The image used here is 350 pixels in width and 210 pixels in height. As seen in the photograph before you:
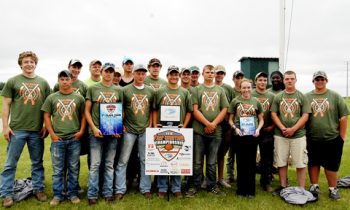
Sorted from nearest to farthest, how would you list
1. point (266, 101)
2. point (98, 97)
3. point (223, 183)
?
point (98, 97)
point (266, 101)
point (223, 183)

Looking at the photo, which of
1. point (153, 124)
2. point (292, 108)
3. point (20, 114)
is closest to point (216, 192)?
point (153, 124)

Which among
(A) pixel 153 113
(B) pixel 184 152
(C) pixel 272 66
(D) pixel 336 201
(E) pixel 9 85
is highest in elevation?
(C) pixel 272 66

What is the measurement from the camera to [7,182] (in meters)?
5.64

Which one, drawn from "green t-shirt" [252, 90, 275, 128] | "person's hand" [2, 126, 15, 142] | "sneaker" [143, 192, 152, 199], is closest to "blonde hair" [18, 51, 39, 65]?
"person's hand" [2, 126, 15, 142]

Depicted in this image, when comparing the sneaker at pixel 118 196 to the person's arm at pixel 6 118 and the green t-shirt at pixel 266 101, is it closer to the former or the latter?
the person's arm at pixel 6 118

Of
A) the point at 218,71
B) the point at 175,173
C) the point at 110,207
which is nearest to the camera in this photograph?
the point at 110,207

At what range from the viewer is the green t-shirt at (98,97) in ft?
18.5

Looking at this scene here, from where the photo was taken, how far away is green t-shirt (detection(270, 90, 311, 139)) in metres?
6.17

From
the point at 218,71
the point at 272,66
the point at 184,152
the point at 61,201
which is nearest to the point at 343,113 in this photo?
the point at 218,71

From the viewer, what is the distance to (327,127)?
613cm

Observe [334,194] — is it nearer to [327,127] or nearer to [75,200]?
[327,127]

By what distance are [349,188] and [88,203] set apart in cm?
551

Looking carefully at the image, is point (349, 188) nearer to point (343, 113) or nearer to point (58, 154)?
point (343, 113)

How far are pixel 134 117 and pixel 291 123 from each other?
307 centimetres
